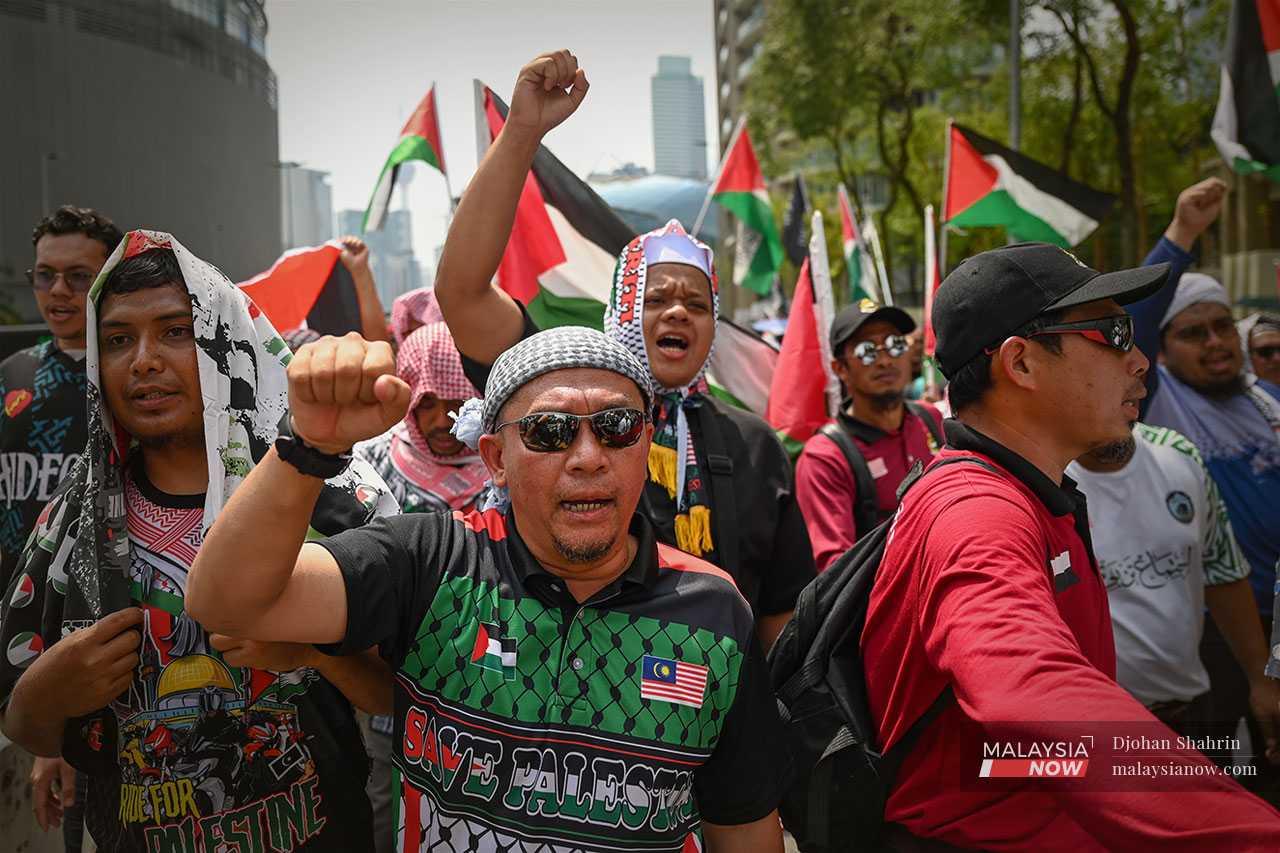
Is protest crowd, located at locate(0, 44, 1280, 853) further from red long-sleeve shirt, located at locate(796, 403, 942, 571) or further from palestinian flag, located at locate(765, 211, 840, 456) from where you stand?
palestinian flag, located at locate(765, 211, 840, 456)

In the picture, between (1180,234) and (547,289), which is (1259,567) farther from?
(547,289)

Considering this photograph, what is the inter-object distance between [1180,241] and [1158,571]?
3.96ft

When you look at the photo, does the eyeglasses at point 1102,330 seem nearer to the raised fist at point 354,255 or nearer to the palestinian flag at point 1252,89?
the palestinian flag at point 1252,89

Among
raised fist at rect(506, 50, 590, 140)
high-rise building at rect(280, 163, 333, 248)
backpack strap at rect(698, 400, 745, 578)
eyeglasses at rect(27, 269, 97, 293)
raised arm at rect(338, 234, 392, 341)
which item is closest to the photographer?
raised fist at rect(506, 50, 590, 140)

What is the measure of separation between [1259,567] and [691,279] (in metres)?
2.85

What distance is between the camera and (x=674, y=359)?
2984 millimetres

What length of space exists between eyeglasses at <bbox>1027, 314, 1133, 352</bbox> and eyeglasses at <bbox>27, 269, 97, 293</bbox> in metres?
3.44

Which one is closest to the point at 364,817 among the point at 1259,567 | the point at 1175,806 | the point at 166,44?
the point at 1175,806

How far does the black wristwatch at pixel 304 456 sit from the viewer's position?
1.54 meters

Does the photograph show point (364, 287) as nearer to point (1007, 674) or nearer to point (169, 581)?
point (169, 581)

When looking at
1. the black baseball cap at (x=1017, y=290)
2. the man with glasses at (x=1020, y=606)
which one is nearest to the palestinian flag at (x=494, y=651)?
the man with glasses at (x=1020, y=606)

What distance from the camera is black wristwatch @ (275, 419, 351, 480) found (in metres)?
1.54

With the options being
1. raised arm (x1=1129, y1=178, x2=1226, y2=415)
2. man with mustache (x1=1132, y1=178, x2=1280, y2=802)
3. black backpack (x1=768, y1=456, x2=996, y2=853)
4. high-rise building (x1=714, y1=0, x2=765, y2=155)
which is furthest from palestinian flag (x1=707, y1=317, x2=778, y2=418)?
high-rise building (x1=714, y1=0, x2=765, y2=155)

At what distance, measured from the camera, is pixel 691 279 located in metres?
3.12
